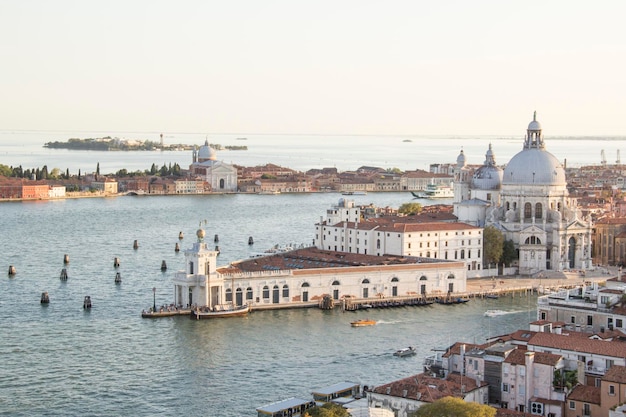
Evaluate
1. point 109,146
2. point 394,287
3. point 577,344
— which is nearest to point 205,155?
point 394,287

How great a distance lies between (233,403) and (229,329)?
543 cm

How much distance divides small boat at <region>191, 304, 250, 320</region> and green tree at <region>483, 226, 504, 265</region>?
28.9 ft

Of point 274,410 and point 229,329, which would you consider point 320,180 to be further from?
point 274,410

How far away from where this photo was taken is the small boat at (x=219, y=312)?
22375 mm

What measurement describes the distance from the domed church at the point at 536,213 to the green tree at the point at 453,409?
17.3m

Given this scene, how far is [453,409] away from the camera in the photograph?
1276 centimetres

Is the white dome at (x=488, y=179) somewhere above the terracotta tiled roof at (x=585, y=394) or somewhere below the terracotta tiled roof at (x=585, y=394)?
above

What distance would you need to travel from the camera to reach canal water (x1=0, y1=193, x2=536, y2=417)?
1650 cm

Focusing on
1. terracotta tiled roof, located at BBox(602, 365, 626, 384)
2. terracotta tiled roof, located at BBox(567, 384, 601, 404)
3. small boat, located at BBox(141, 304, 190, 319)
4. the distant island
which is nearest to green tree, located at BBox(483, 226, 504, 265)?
small boat, located at BBox(141, 304, 190, 319)

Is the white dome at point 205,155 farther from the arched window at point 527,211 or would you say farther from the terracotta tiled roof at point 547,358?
the terracotta tiled roof at point 547,358

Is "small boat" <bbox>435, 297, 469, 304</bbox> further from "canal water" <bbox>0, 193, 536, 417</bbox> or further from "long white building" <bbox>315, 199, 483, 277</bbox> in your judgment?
"long white building" <bbox>315, 199, 483, 277</bbox>

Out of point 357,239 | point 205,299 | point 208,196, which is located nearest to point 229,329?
point 205,299

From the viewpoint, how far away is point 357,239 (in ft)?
97.8

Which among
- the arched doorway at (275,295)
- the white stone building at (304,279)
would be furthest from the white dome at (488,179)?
the arched doorway at (275,295)
